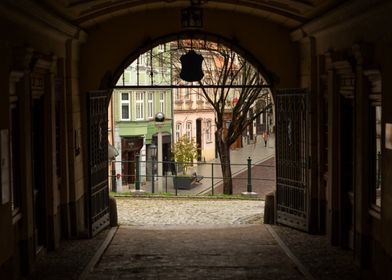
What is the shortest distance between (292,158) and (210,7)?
9.97 feet

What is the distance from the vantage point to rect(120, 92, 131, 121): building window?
106 feet

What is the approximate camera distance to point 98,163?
484 inches

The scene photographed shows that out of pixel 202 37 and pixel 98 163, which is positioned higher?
pixel 202 37

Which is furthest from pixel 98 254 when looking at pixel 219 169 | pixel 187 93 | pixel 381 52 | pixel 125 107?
pixel 187 93

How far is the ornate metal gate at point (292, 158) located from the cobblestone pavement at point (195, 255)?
59 centimetres

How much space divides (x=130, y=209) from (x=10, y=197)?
9.12 meters

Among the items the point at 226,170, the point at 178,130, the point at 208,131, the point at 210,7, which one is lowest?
the point at 226,170

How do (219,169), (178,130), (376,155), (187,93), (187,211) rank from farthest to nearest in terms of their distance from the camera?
(178,130), (187,93), (219,169), (187,211), (376,155)

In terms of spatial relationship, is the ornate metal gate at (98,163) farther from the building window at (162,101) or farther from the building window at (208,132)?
the building window at (208,132)

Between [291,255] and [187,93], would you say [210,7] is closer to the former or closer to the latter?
[291,255]

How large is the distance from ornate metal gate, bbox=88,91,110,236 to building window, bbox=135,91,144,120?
2022 centimetres

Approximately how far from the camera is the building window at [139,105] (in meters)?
33.0

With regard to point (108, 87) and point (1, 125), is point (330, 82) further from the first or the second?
point (1, 125)

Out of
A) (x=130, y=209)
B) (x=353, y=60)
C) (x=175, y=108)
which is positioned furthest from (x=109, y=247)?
(x=175, y=108)
